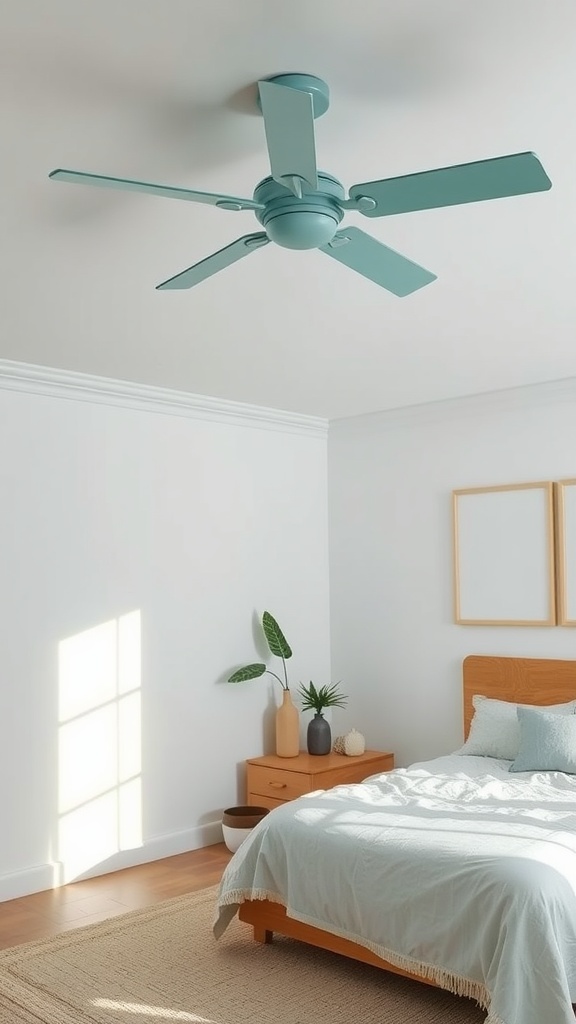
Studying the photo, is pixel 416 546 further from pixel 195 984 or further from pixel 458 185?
pixel 458 185

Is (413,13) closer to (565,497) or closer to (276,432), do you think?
(565,497)

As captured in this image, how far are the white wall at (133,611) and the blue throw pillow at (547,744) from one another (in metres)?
1.81

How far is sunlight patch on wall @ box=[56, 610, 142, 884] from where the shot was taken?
4652mm

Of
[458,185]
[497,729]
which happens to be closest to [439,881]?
[497,729]

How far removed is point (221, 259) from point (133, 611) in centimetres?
291

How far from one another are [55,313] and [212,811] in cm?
311

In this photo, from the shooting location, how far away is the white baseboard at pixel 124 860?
439cm

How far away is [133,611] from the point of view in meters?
5.02

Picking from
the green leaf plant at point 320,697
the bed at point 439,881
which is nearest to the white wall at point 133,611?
the green leaf plant at point 320,697

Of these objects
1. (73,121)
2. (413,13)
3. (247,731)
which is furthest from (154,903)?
(413,13)

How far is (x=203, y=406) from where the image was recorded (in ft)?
17.6

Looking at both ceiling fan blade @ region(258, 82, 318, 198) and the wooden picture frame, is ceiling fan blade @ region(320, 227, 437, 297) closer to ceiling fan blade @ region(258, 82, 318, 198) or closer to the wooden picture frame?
ceiling fan blade @ region(258, 82, 318, 198)

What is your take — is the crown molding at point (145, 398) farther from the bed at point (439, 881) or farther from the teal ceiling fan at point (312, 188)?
the bed at point (439, 881)

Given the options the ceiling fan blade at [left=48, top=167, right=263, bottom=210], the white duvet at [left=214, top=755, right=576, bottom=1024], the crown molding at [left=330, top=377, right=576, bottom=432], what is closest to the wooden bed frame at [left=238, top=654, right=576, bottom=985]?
the white duvet at [left=214, top=755, right=576, bottom=1024]
